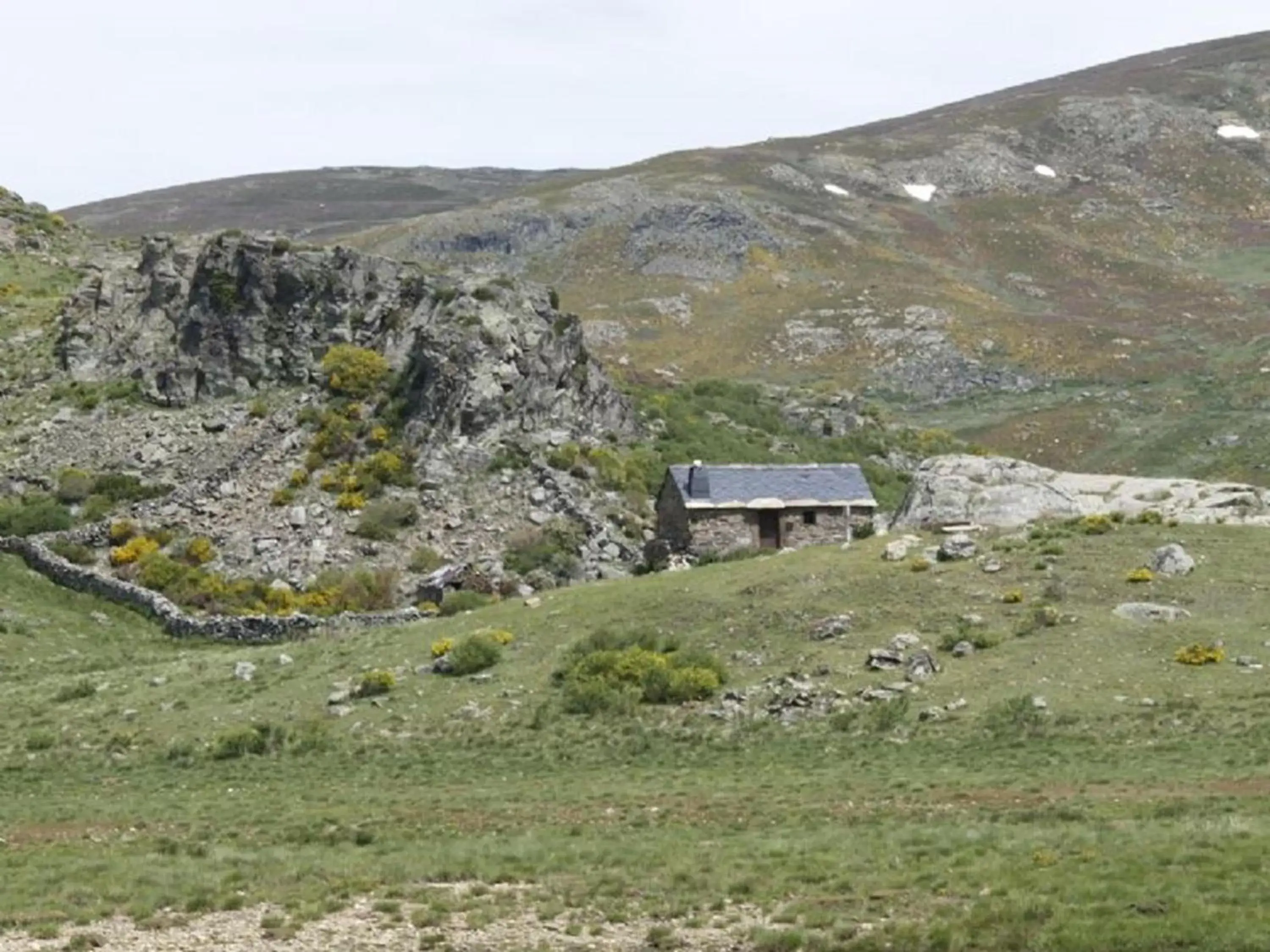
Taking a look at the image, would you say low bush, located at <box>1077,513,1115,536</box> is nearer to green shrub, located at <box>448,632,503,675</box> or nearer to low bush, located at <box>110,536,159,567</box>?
green shrub, located at <box>448,632,503,675</box>

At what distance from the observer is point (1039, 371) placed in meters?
117

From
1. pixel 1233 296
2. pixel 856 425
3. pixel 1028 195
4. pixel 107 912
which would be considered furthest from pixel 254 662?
pixel 1028 195

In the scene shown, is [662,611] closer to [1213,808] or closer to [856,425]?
[1213,808]

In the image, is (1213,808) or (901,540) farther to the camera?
(901,540)

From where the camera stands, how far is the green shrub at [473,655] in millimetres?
41281

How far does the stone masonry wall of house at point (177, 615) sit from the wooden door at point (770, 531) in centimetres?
1296

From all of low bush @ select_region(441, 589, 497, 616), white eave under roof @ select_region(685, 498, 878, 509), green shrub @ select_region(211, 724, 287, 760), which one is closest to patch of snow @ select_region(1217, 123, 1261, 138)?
white eave under roof @ select_region(685, 498, 878, 509)

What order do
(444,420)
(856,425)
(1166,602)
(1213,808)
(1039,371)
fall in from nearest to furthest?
1. (1213,808)
2. (1166,602)
3. (444,420)
4. (856,425)
5. (1039,371)

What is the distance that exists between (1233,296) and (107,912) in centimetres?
12741

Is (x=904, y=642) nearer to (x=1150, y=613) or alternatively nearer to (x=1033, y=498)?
(x=1150, y=613)

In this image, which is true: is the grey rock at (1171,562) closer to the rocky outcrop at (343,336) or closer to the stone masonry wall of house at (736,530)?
the stone masonry wall of house at (736,530)

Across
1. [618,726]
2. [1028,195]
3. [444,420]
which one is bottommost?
[618,726]

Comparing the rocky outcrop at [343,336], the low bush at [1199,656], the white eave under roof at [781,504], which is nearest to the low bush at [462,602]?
the white eave under roof at [781,504]

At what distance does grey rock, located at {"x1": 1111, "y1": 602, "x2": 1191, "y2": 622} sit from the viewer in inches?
1608
